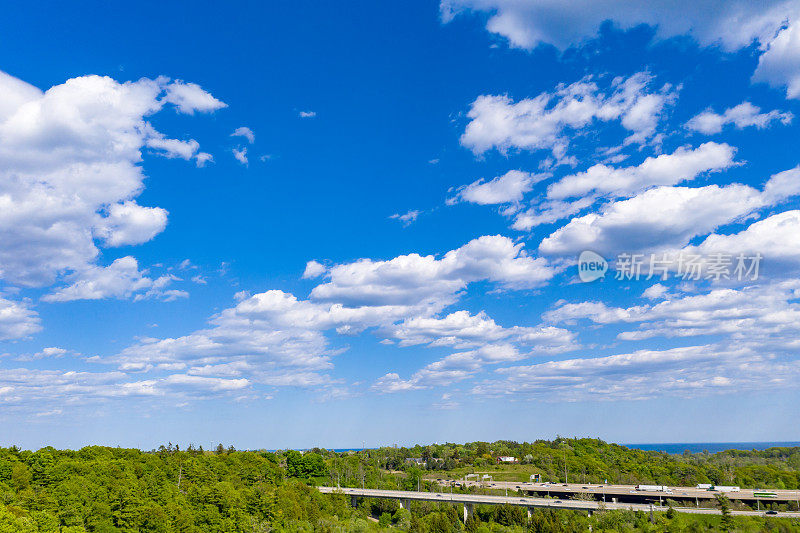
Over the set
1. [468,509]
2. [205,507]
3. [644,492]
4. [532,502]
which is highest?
[205,507]

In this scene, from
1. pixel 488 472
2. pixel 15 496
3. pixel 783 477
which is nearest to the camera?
pixel 15 496

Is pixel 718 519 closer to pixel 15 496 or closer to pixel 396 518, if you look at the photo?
pixel 396 518

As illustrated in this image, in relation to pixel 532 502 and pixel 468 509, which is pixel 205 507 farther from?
pixel 532 502

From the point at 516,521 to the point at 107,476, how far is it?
78299 mm

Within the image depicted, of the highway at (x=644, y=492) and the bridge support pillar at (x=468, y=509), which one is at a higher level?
the highway at (x=644, y=492)

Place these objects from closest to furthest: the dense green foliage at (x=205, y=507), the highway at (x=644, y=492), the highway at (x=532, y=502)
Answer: the dense green foliage at (x=205, y=507)
the highway at (x=532, y=502)
the highway at (x=644, y=492)

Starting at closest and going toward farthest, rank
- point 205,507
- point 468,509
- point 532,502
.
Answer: point 205,507 < point 532,502 < point 468,509

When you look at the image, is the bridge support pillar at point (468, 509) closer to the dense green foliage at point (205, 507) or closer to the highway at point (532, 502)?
the highway at point (532, 502)

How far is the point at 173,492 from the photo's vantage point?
9588 centimetres

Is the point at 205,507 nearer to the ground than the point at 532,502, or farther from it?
farther from it

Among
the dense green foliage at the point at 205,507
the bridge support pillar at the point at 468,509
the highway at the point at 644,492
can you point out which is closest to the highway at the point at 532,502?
the bridge support pillar at the point at 468,509

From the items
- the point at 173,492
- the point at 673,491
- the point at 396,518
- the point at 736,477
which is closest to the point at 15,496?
the point at 173,492

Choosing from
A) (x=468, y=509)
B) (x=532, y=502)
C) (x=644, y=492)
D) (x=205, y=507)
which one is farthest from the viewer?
(x=644, y=492)

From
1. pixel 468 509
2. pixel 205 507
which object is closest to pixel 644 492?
pixel 468 509
